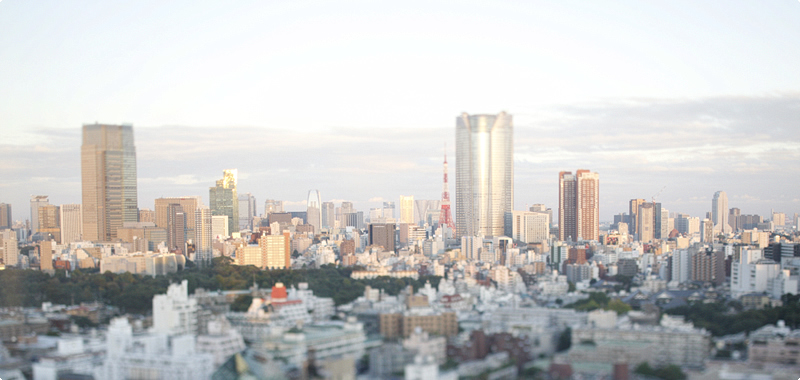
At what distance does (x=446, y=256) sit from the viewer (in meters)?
33.0

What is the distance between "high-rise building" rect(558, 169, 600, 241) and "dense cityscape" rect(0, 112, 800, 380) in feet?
18.4

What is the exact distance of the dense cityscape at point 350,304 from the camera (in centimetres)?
1161

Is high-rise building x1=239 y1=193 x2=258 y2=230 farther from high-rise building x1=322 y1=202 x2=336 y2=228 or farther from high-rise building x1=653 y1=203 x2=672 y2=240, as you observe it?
high-rise building x1=653 y1=203 x2=672 y2=240

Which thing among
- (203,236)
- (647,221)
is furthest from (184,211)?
(647,221)

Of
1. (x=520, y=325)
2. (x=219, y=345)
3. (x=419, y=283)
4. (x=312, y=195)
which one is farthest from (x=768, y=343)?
(x=312, y=195)

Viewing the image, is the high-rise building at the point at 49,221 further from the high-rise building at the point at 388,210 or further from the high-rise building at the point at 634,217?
the high-rise building at the point at 634,217

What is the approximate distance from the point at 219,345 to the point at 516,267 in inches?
688

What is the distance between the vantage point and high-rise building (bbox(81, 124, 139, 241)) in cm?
3231

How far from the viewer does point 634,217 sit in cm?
4891

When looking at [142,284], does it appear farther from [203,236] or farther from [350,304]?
[203,236]

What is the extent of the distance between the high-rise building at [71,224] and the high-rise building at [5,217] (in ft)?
8.01

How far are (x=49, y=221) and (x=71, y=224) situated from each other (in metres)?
1.85

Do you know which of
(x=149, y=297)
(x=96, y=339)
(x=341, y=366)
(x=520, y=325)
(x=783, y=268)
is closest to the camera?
(x=341, y=366)

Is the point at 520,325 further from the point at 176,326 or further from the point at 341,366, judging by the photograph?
the point at 176,326
